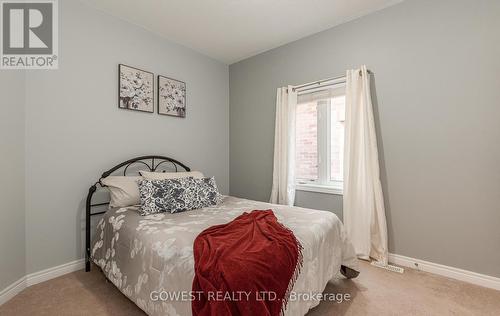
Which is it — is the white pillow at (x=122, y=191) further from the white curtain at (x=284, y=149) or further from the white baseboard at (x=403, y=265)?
the white curtain at (x=284, y=149)

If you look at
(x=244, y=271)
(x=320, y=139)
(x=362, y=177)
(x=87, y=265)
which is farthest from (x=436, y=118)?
(x=87, y=265)

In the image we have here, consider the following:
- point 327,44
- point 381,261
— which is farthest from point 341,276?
point 327,44

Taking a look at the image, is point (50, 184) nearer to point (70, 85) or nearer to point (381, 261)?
point (70, 85)

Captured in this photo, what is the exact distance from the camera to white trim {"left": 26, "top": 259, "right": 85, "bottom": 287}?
1.95m

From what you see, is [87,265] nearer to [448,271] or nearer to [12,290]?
[12,290]

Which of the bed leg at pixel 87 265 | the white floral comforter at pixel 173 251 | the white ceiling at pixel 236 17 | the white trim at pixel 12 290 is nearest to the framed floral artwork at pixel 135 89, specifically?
the white ceiling at pixel 236 17

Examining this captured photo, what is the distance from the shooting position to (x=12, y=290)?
1767mm

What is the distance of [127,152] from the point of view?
259 cm

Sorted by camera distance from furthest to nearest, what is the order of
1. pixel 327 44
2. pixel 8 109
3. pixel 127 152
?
pixel 327 44 → pixel 127 152 → pixel 8 109

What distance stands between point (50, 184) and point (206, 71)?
236cm

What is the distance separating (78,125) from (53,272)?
1.35 metres

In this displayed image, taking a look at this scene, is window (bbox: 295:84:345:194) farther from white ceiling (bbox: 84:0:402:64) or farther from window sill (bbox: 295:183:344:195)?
white ceiling (bbox: 84:0:402:64)

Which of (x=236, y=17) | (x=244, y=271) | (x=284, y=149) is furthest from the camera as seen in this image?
(x=284, y=149)

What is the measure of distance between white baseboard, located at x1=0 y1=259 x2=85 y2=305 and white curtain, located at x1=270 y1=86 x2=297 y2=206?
2.21 m
